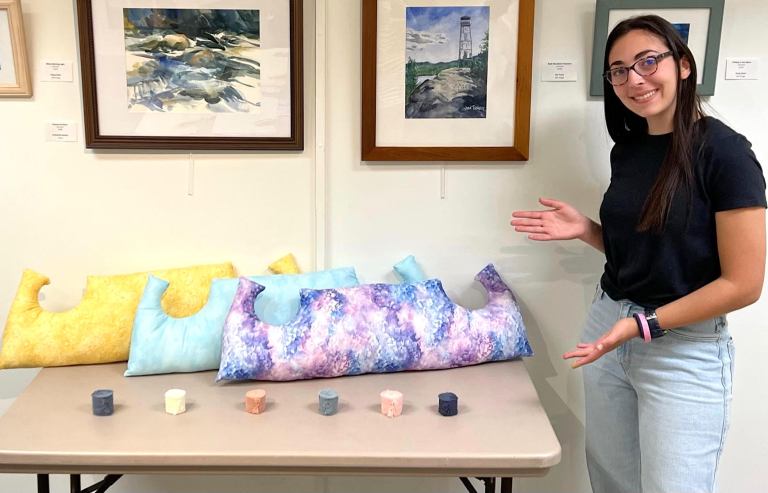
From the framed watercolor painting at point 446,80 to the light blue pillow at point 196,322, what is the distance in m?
0.43

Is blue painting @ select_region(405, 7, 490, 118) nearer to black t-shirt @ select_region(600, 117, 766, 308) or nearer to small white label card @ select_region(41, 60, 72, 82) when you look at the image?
black t-shirt @ select_region(600, 117, 766, 308)

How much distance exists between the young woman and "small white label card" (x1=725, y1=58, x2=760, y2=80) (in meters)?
0.52

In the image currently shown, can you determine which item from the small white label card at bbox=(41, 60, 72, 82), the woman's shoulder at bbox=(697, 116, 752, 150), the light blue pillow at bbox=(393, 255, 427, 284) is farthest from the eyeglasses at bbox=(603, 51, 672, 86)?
the small white label card at bbox=(41, 60, 72, 82)

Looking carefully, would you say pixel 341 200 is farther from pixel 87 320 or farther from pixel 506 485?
pixel 506 485

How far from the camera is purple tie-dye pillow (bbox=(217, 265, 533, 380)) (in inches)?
61.9

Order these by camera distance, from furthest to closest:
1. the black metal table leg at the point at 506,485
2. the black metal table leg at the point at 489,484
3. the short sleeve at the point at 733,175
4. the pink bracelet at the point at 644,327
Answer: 1. the black metal table leg at the point at 489,484
2. the black metal table leg at the point at 506,485
3. the pink bracelet at the point at 644,327
4. the short sleeve at the point at 733,175

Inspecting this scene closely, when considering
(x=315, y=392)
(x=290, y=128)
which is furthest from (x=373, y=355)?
(x=290, y=128)

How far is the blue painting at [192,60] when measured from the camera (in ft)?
5.78

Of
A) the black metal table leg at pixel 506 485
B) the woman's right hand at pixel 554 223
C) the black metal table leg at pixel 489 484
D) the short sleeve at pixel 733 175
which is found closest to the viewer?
the short sleeve at pixel 733 175

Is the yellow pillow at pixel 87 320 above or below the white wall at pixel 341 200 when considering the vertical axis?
below

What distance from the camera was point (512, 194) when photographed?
1.87 metres

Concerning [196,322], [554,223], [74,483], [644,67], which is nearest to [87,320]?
[196,322]

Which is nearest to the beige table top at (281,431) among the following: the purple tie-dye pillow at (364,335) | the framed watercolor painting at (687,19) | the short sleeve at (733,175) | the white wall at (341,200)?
the purple tie-dye pillow at (364,335)

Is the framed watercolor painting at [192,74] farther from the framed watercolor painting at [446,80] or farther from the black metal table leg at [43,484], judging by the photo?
the black metal table leg at [43,484]
